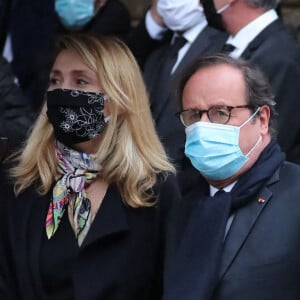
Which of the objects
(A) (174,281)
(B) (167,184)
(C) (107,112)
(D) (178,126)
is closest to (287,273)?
(A) (174,281)

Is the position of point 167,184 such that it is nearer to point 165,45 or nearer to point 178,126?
point 178,126

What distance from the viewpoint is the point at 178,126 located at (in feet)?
14.7

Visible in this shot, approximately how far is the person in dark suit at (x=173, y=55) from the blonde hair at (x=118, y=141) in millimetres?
782

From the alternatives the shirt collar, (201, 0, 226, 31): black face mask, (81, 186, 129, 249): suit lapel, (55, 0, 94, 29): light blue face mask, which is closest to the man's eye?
(81, 186, 129, 249): suit lapel

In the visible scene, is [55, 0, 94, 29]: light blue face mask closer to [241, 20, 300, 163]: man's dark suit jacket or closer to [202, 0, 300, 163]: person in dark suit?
[202, 0, 300, 163]: person in dark suit

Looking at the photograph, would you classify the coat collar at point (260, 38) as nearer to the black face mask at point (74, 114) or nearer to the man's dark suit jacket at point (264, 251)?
the black face mask at point (74, 114)

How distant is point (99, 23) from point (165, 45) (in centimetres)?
45

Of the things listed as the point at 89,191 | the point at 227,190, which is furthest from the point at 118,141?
the point at 227,190

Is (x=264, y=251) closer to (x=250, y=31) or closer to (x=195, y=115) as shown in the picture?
(x=195, y=115)

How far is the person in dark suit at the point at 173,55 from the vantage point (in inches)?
178

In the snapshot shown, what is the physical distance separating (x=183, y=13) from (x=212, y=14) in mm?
476

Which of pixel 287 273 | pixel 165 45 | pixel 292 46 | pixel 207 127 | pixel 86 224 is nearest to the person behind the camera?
pixel 287 273

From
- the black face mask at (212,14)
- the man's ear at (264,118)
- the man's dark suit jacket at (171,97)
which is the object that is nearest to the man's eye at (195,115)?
the man's ear at (264,118)

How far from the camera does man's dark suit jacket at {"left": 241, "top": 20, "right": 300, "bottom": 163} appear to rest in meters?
4.15
